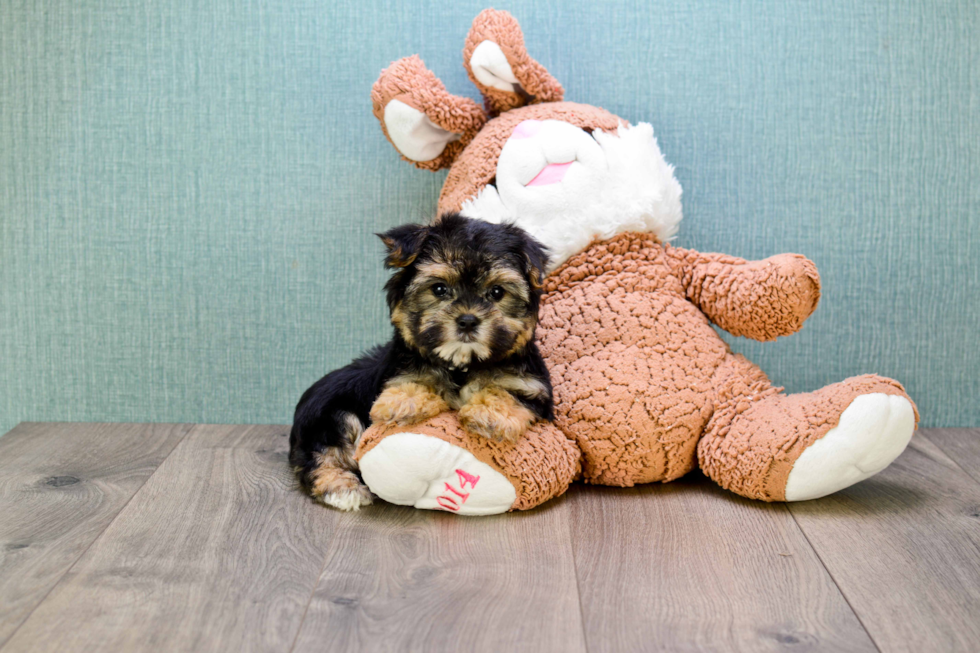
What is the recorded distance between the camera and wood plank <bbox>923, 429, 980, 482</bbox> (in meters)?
2.59

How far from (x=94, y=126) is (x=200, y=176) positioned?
0.39 meters

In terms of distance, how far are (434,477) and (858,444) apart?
1.07 metres

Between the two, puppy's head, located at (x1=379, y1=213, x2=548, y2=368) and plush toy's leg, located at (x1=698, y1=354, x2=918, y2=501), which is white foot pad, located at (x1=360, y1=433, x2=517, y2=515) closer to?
puppy's head, located at (x1=379, y1=213, x2=548, y2=368)

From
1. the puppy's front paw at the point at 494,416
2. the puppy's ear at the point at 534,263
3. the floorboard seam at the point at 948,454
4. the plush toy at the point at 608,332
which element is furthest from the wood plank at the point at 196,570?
the floorboard seam at the point at 948,454

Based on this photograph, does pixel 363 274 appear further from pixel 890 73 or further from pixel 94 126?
pixel 890 73

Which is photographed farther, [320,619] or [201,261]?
[201,261]

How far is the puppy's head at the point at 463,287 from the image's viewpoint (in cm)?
192

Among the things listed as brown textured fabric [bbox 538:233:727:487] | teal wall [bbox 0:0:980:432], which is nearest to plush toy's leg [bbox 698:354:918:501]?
brown textured fabric [bbox 538:233:727:487]

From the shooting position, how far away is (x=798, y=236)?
2855 mm

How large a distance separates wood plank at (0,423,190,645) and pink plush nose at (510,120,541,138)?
4.91 feet

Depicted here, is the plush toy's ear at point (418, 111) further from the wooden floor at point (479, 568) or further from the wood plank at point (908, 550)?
the wood plank at point (908, 550)

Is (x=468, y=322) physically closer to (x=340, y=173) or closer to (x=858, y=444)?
(x=858, y=444)

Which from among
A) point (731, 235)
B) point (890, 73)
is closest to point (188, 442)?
point (731, 235)

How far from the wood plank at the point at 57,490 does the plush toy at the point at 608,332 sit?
2.46 feet
